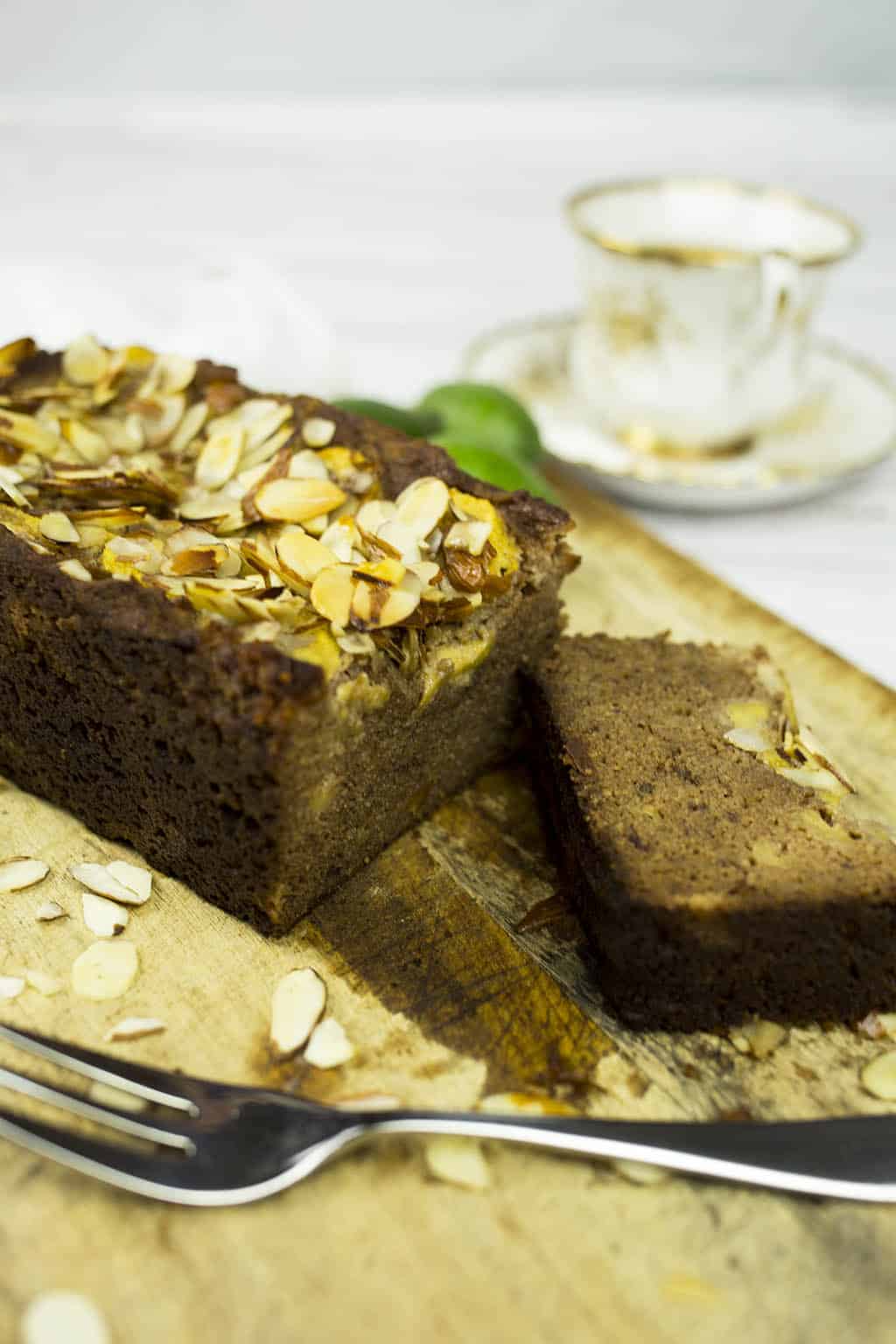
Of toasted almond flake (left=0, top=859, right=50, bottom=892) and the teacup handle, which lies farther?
the teacup handle

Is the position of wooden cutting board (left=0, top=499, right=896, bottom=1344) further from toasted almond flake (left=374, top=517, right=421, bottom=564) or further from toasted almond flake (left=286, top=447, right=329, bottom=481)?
toasted almond flake (left=286, top=447, right=329, bottom=481)

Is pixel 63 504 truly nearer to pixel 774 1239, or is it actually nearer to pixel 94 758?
pixel 94 758

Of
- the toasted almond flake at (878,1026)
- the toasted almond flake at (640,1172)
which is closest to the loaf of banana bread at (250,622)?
the toasted almond flake at (640,1172)

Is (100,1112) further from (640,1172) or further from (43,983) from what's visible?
(640,1172)

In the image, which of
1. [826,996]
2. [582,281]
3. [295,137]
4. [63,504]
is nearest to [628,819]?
[826,996]

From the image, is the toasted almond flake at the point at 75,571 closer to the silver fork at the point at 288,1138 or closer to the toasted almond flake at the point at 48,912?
the toasted almond flake at the point at 48,912

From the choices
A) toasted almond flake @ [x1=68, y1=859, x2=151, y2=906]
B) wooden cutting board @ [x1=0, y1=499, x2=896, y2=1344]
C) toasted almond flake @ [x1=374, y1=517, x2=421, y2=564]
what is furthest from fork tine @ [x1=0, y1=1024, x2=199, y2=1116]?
toasted almond flake @ [x1=374, y1=517, x2=421, y2=564]
